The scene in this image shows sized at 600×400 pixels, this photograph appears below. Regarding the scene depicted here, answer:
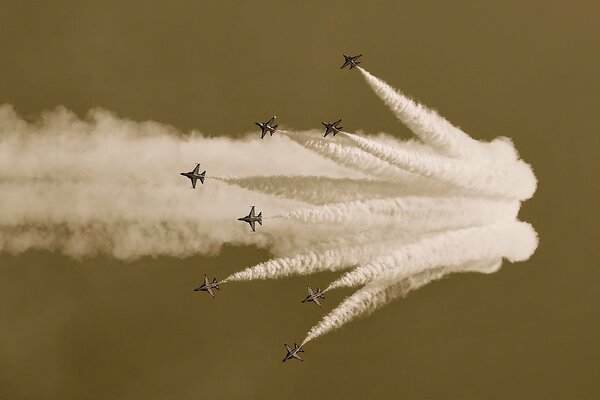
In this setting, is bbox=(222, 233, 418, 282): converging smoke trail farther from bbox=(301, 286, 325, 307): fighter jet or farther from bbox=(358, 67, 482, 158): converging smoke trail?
bbox=(358, 67, 482, 158): converging smoke trail

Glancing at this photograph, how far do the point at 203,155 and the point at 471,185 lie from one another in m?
20.0

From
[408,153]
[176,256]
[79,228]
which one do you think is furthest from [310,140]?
[79,228]

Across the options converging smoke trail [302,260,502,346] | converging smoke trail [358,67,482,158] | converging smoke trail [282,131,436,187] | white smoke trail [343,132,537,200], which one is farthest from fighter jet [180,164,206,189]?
converging smoke trail [358,67,482,158]

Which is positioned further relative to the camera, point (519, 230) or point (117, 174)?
point (519, 230)

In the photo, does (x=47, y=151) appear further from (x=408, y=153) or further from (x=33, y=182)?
(x=408, y=153)

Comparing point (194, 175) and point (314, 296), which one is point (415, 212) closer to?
point (314, 296)

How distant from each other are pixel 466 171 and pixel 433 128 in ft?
13.3

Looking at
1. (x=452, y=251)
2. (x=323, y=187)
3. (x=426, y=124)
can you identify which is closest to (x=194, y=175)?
(x=323, y=187)

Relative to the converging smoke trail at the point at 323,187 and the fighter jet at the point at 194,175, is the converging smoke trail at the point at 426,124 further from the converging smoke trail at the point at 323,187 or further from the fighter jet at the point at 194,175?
the fighter jet at the point at 194,175

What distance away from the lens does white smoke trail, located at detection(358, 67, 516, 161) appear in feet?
171

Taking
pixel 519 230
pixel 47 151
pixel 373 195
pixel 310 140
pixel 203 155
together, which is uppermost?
pixel 47 151

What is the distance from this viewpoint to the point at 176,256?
5162 cm

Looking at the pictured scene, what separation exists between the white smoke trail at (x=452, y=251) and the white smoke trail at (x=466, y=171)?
8.98 ft

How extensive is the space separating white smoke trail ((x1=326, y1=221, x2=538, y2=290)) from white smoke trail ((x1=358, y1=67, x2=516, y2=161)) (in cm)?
574
